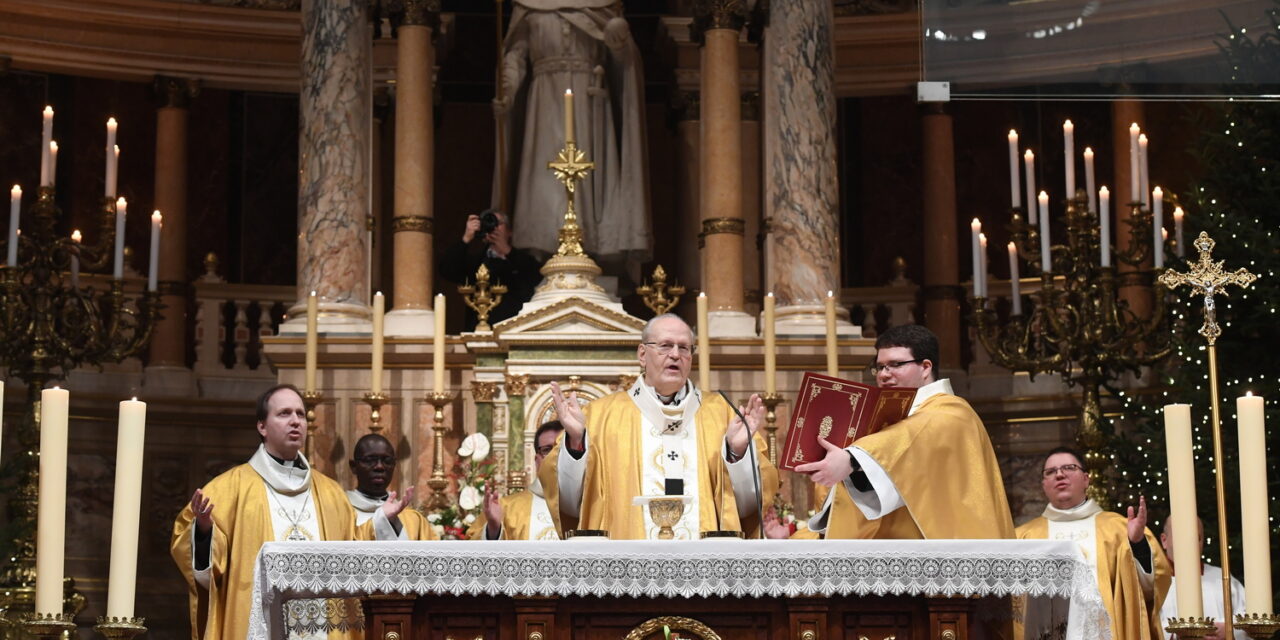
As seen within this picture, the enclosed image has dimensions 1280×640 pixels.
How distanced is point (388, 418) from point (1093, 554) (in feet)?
12.8

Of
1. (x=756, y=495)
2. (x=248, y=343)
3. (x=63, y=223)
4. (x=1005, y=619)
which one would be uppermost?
(x=63, y=223)

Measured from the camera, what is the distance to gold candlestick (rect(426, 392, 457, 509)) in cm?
898

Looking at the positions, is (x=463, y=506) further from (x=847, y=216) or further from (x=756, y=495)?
(x=847, y=216)

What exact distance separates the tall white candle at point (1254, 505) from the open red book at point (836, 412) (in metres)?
1.36

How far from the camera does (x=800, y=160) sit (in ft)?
34.9

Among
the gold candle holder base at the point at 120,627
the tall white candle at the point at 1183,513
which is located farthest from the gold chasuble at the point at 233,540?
the tall white candle at the point at 1183,513

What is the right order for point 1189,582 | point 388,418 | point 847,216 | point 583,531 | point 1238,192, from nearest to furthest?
point 1189,582 → point 583,531 → point 1238,192 → point 388,418 → point 847,216

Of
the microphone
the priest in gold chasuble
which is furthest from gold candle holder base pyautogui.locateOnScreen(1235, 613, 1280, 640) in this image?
the priest in gold chasuble

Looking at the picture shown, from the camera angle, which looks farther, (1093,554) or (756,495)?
(1093,554)

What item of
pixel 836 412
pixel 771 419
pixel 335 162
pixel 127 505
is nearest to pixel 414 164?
pixel 335 162

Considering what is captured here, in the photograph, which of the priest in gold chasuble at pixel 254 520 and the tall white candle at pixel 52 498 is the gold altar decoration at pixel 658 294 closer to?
the priest in gold chasuble at pixel 254 520

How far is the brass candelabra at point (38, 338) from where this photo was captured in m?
9.17

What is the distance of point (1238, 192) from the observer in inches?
359

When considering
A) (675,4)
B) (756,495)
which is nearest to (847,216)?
(675,4)
